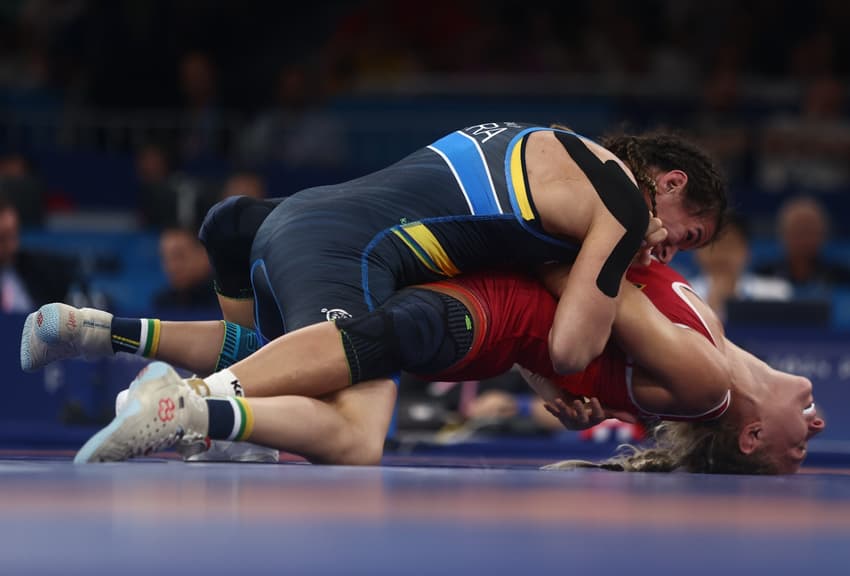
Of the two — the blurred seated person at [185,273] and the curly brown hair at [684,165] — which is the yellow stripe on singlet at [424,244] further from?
the blurred seated person at [185,273]

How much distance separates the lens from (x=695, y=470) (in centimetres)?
316

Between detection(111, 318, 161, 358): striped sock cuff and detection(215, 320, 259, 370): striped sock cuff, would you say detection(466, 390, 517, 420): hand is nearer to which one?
detection(215, 320, 259, 370): striped sock cuff

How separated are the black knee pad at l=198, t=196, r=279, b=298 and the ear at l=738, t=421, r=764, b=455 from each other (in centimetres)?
134

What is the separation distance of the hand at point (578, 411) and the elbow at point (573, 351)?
0.25 metres

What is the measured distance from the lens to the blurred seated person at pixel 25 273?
18.6ft

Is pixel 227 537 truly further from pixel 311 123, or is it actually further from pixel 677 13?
pixel 677 13

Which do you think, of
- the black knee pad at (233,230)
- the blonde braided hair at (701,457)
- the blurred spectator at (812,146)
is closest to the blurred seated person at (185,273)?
the black knee pad at (233,230)

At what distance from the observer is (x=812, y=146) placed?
7977 mm

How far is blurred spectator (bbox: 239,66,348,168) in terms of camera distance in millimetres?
8359

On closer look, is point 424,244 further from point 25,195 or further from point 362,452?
point 25,195

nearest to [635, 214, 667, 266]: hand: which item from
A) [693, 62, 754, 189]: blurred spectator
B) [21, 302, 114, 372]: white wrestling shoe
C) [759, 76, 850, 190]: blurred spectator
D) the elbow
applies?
the elbow

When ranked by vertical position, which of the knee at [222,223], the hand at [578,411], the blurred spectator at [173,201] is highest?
the blurred spectator at [173,201]

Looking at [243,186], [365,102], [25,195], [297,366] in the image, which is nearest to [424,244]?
[297,366]

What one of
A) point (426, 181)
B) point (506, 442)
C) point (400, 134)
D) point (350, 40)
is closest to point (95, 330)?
point (426, 181)
